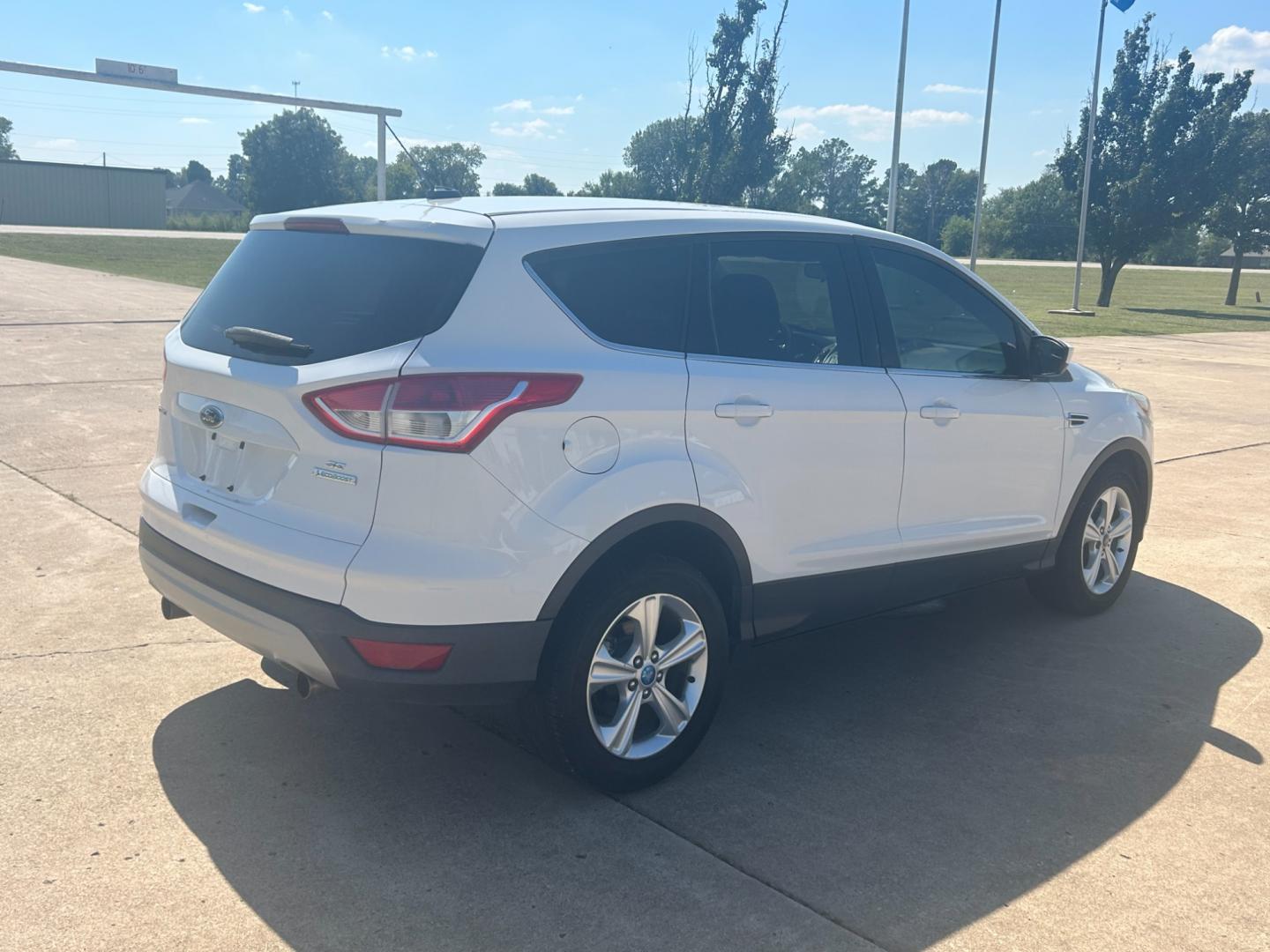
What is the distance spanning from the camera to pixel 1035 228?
90.8 meters

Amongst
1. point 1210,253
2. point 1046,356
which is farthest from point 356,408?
point 1210,253

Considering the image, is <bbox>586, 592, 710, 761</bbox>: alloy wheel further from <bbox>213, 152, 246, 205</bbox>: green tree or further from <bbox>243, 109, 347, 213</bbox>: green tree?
<bbox>213, 152, 246, 205</bbox>: green tree

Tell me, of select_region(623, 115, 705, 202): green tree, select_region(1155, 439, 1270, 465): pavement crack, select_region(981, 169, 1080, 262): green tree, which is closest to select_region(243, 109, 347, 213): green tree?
select_region(623, 115, 705, 202): green tree

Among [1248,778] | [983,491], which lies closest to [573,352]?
[983,491]

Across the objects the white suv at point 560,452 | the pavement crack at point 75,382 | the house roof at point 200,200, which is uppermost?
the house roof at point 200,200

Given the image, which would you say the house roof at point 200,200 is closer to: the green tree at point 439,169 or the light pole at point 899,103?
the green tree at point 439,169

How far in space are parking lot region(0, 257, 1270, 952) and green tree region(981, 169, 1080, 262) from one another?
86606 mm

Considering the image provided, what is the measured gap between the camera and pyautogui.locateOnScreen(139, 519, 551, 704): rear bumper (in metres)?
3.33

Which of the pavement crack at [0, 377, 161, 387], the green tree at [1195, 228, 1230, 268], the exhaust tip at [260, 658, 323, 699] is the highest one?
the green tree at [1195, 228, 1230, 268]

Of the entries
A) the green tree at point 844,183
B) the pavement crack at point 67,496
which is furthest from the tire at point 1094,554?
the green tree at point 844,183

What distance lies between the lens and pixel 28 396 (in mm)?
10648

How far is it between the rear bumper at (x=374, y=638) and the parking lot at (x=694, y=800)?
470mm

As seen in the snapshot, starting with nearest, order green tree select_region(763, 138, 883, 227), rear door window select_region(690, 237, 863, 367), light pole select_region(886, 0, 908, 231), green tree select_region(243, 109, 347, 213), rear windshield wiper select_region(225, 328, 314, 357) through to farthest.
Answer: rear windshield wiper select_region(225, 328, 314, 357)
rear door window select_region(690, 237, 863, 367)
light pole select_region(886, 0, 908, 231)
green tree select_region(763, 138, 883, 227)
green tree select_region(243, 109, 347, 213)

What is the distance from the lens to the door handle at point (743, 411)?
391 cm
